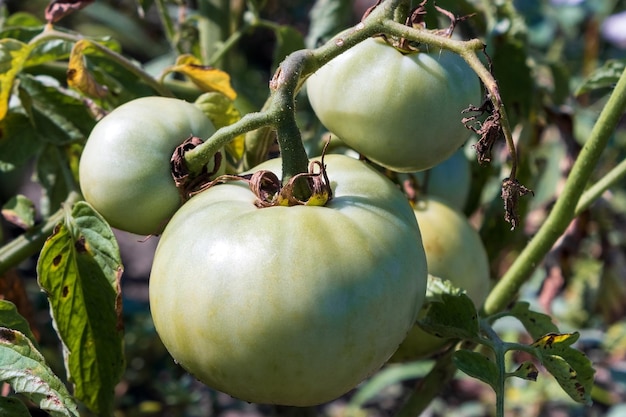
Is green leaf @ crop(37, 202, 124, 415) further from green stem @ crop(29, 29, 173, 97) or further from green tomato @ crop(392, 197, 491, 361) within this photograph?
green tomato @ crop(392, 197, 491, 361)

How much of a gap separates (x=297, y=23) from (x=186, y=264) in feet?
8.34

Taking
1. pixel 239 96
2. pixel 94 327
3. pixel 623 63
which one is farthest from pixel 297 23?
pixel 94 327

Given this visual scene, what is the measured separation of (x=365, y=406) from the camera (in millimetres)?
2363

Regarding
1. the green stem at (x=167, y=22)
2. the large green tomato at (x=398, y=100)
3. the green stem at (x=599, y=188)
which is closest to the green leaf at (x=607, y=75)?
the green stem at (x=599, y=188)

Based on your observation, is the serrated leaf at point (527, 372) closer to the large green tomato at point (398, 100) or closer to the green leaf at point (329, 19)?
the large green tomato at point (398, 100)

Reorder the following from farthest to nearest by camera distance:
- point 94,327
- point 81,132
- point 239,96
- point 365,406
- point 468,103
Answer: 1. point 365,406
2. point 239,96
3. point 81,132
4. point 94,327
5. point 468,103

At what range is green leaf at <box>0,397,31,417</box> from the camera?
689 mm

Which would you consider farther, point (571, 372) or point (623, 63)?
point (623, 63)

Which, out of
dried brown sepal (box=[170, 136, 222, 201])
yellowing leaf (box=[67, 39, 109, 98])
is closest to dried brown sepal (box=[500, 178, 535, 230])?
dried brown sepal (box=[170, 136, 222, 201])

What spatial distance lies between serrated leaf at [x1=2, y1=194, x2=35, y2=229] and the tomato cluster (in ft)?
0.74

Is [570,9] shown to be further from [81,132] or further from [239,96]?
[81,132]

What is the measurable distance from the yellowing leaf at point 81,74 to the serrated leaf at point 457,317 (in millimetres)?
398

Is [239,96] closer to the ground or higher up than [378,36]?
closer to the ground


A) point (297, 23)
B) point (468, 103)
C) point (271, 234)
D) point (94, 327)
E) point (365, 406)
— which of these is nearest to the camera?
point (271, 234)
